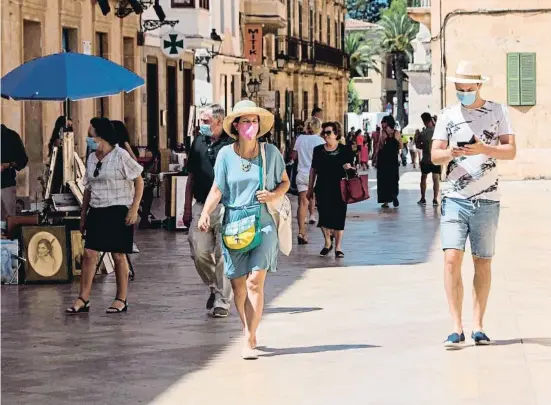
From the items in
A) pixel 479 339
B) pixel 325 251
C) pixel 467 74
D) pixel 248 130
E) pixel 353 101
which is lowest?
pixel 325 251

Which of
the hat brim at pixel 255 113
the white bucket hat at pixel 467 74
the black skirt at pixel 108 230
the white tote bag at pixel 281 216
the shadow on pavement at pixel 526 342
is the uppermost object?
the white bucket hat at pixel 467 74

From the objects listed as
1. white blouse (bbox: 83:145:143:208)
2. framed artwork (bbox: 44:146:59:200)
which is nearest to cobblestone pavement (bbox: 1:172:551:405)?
white blouse (bbox: 83:145:143:208)

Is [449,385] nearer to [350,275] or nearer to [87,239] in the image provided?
[87,239]

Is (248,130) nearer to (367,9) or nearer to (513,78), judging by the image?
(513,78)

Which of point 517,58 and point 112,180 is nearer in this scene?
point 112,180

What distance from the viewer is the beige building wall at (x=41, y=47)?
24.4 m

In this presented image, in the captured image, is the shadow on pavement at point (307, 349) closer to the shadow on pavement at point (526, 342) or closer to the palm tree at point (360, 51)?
the shadow on pavement at point (526, 342)

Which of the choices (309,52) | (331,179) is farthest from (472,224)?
(309,52)

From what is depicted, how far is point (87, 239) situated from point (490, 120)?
12.4 ft

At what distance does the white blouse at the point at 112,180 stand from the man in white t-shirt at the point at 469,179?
3146mm

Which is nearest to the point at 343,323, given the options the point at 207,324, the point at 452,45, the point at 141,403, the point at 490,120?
the point at 207,324

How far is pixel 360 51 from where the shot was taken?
119750 millimetres

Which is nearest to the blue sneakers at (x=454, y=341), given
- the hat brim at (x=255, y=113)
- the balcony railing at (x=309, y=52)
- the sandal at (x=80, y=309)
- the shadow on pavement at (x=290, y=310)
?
the hat brim at (x=255, y=113)

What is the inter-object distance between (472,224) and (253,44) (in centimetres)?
4245
